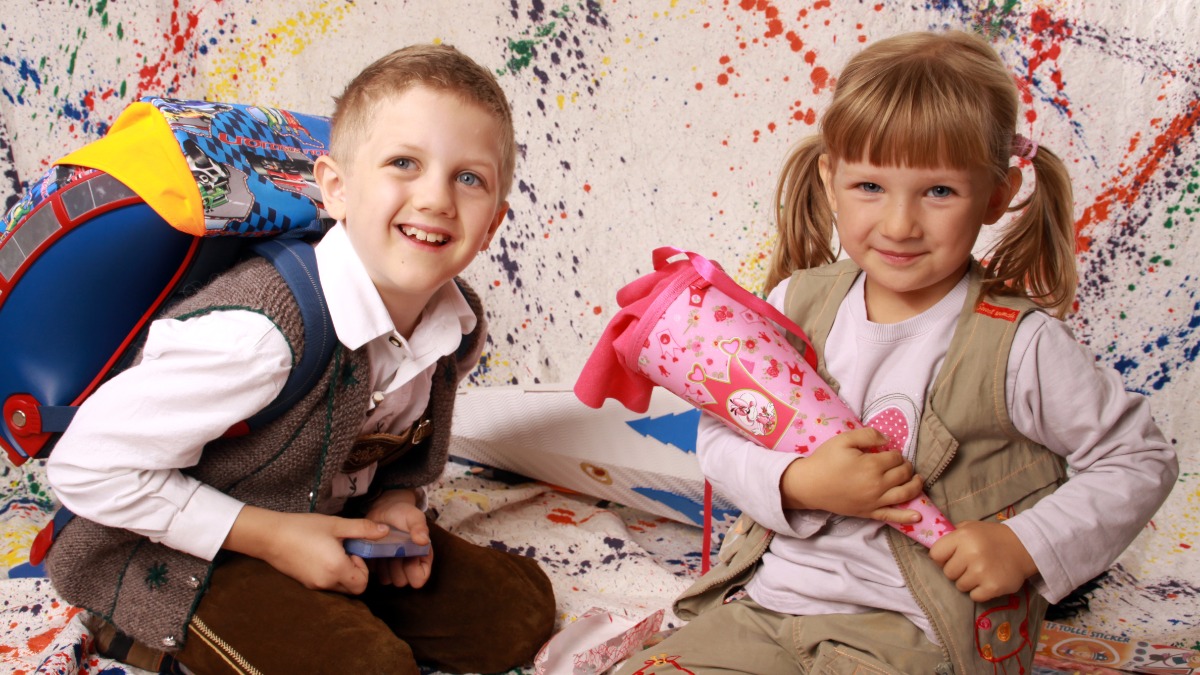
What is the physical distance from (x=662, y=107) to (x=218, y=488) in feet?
3.42

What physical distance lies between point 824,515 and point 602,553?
57cm

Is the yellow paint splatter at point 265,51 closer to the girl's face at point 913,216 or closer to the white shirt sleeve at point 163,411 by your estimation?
the white shirt sleeve at point 163,411

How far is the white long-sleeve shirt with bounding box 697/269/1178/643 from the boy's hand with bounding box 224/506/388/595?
40cm

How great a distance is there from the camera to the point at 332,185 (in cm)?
116

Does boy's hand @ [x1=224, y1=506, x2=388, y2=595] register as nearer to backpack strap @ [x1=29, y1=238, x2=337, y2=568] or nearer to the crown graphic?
backpack strap @ [x1=29, y1=238, x2=337, y2=568]

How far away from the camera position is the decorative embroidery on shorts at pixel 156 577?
1.14m

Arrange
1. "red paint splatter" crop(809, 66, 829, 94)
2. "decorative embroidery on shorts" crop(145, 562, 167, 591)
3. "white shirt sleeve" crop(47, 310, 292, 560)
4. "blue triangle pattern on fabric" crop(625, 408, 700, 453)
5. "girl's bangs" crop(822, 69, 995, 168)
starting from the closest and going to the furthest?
"girl's bangs" crop(822, 69, 995, 168) → "white shirt sleeve" crop(47, 310, 292, 560) → "decorative embroidery on shorts" crop(145, 562, 167, 591) → "blue triangle pattern on fabric" crop(625, 408, 700, 453) → "red paint splatter" crop(809, 66, 829, 94)

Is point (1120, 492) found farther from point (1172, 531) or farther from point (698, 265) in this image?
point (1172, 531)

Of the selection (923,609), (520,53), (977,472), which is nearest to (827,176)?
(977,472)

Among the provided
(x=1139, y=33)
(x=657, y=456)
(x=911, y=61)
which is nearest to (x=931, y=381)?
(x=911, y=61)

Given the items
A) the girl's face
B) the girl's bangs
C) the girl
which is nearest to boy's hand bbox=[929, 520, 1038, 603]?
the girl

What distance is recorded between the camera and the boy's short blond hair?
110cm

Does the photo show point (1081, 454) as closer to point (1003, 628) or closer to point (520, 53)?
point (1003, 628)

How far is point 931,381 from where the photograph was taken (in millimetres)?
1004
